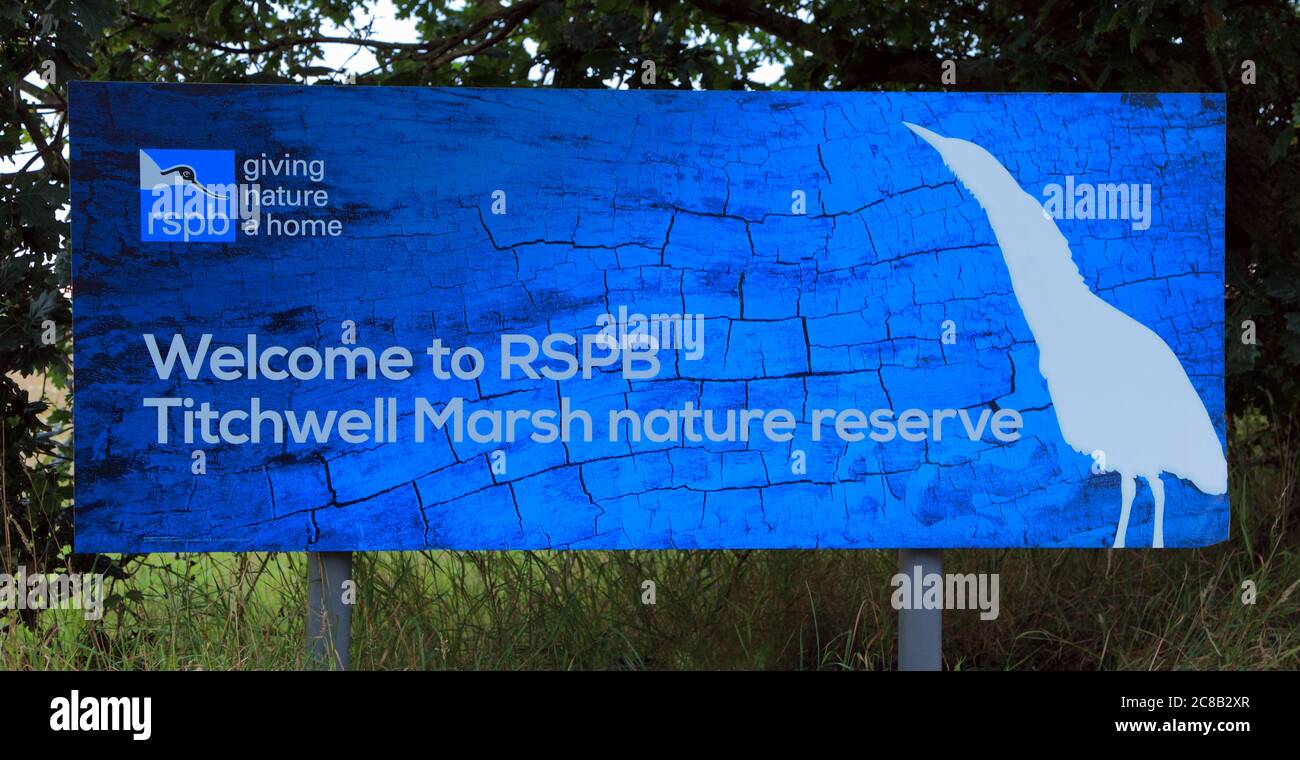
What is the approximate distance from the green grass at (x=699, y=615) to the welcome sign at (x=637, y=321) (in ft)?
1.91

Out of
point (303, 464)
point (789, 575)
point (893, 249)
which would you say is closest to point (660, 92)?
point (893, 249)

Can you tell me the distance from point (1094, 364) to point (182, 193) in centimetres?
275

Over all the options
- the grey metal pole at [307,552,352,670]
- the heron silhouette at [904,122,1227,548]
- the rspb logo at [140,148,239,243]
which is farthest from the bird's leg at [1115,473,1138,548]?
the rspb logo at [140,148,239,243]

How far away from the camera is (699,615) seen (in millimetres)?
3996

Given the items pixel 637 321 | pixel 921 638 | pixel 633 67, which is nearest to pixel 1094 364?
pixel 921 638

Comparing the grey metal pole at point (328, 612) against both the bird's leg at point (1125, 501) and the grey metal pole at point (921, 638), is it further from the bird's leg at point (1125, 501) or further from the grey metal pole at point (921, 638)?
the bird's leg at point (1125, 501)

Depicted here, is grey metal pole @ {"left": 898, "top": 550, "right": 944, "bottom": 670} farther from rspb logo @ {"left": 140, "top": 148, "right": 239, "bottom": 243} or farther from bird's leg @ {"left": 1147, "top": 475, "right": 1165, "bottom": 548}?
rspb logo @ {"left": 140, "top": 148, "right": 239, "bottom": 243}

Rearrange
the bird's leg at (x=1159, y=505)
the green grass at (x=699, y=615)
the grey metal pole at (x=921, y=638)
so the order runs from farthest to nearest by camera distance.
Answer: the green grass at (x=699, y=615), the grey metal pole at (x=921, y=638), the bird's leg at (x=1159, y=505)

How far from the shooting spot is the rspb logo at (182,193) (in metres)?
3.26

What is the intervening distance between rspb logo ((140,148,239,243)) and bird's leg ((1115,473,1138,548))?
9.16ft

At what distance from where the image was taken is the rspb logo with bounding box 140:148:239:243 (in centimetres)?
326

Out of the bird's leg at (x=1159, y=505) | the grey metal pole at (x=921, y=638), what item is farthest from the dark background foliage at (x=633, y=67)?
the grey metal pole at (x=921, y=638)

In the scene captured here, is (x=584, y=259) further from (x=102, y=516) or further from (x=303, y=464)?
(x=102, y=516)

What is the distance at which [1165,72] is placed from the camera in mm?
4750
